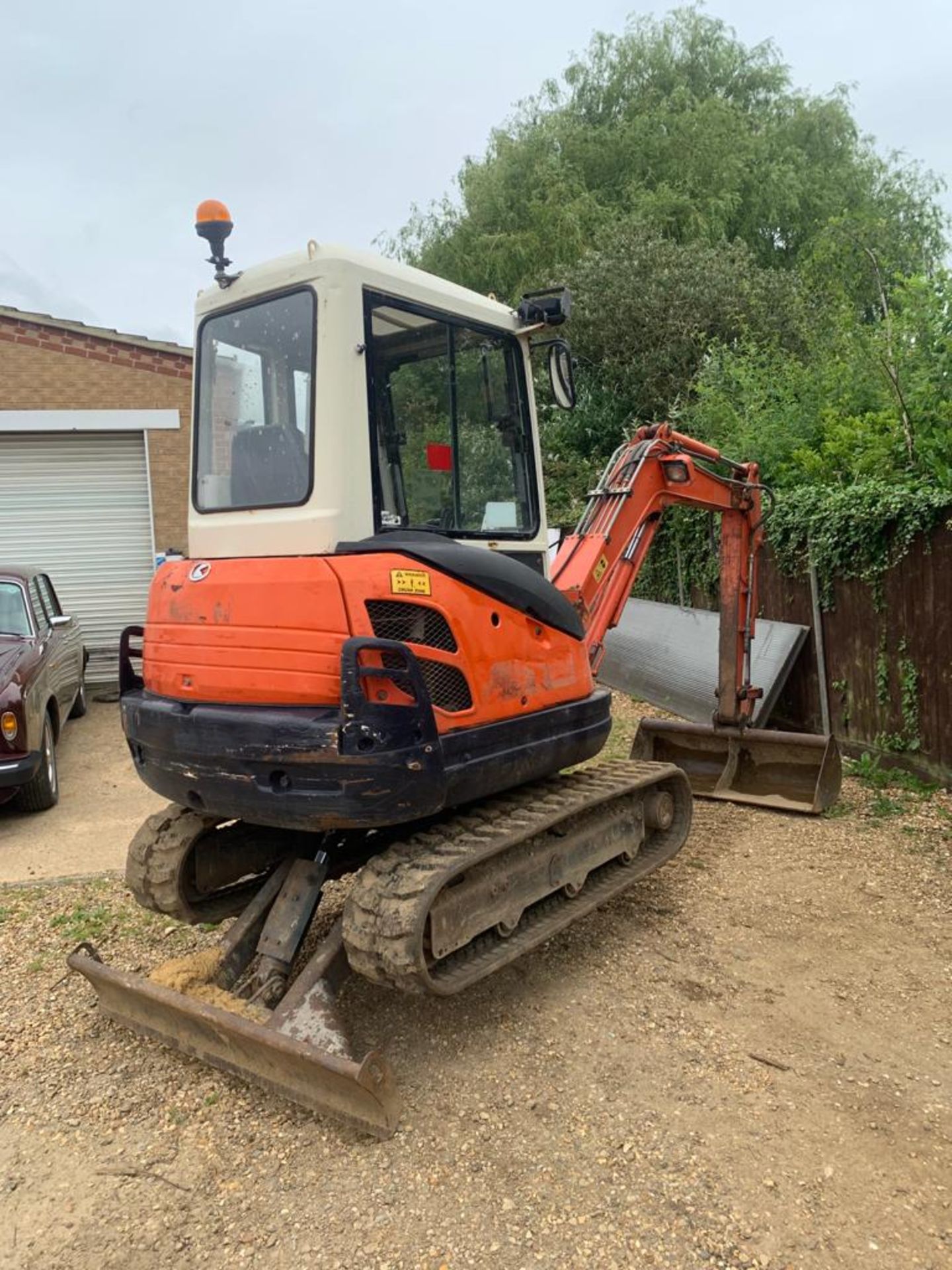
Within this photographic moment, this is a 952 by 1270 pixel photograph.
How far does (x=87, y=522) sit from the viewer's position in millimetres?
11531

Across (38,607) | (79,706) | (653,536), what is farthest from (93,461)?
(653,536)

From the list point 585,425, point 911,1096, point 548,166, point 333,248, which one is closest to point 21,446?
point 585,425

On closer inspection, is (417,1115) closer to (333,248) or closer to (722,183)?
(333,248)

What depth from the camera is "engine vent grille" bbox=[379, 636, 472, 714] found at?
3.26 metres

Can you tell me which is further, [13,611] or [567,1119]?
[13,611]

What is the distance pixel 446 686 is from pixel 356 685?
1.43 ft

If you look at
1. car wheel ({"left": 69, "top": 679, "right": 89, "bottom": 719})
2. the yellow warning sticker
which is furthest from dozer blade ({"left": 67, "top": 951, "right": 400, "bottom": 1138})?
car wheel ({"left": 69, "top": 679, "right": 89, "bottom": 719})

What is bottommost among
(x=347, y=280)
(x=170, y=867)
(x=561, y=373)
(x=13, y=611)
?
(x=170, y=867)

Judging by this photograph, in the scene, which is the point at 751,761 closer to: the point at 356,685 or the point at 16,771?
the point at 356,685

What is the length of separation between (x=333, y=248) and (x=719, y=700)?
4009mm

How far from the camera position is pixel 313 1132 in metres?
2.94

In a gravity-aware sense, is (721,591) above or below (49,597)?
above

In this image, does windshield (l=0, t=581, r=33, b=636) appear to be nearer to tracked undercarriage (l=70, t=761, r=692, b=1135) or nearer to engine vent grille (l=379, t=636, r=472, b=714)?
tracked undercarriage (l=70, t=761, r=692, b=1135)

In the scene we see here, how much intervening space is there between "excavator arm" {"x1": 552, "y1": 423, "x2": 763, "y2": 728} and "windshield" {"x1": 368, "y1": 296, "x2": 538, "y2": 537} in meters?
0.66
